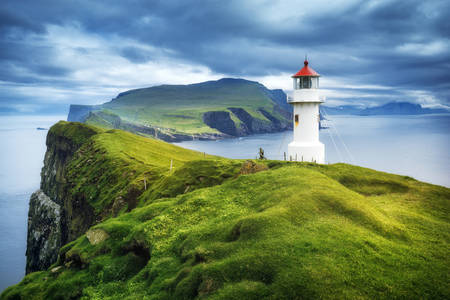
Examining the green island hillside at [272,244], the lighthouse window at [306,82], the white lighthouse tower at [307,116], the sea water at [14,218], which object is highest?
the lighthouse window at [306,82]

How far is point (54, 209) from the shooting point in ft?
239

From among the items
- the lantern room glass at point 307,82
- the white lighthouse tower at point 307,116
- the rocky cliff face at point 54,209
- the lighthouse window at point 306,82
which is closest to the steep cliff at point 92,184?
the rocky cliff face at point 54,209

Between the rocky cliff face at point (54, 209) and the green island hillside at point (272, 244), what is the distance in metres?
26.1

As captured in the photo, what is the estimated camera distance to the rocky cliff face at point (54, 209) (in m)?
56.0

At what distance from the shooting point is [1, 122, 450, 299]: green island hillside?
10.4 metres

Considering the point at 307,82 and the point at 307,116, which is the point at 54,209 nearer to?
the point at 307,116

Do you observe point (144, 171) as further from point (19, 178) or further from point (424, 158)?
point (19, 178)

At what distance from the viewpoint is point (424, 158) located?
5089 inches

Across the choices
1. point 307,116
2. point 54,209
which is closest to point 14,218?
point 54,209

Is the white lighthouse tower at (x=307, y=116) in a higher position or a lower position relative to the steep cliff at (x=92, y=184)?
higher

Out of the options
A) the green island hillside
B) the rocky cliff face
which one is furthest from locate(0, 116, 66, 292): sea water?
the green island hillside

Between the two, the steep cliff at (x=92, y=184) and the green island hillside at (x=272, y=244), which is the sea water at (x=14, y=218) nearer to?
the steep cliff at (x=92, y=184)

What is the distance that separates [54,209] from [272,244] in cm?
7477

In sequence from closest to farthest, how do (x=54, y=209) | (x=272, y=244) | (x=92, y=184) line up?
(x=272, y=244)
(x=92, y=184)
(x=54, y=209)
